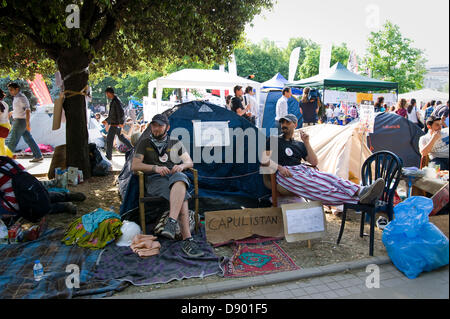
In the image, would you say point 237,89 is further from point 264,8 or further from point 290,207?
point 290,207

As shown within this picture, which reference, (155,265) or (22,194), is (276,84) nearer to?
(22,194)

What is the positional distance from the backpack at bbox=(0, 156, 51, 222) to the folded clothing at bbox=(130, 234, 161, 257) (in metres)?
1.32

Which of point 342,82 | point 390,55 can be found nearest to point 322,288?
point 342,82

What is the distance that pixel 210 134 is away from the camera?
16.6ft

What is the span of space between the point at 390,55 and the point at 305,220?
2020 centimetres

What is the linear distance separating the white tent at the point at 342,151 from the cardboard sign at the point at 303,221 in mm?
1448

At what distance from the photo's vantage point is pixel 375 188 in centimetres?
338

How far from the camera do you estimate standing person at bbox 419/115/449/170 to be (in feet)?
14.0

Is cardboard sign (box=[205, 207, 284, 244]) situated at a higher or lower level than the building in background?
lower

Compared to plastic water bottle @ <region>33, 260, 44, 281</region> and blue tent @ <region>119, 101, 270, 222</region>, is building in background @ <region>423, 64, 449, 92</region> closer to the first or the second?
blue tent @ <region>119, 101, 270, 222</region>

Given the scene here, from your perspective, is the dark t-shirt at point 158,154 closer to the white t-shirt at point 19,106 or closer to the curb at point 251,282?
the curb at point 251,282

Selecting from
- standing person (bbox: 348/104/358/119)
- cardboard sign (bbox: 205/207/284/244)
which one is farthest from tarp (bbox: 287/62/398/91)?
cardboard sign (bbox: 205/207/284/244)

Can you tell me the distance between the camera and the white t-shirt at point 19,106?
7898 mm
